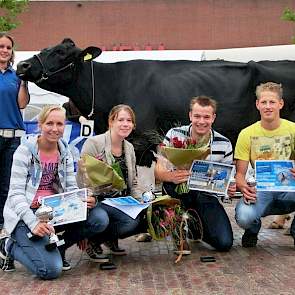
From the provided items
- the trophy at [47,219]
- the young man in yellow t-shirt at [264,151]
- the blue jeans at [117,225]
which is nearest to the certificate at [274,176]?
the young man in yellow t-shirt at [264,151]

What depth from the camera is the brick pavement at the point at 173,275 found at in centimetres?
439

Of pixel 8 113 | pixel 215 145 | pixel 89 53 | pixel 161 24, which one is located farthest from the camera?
pixel 161 24

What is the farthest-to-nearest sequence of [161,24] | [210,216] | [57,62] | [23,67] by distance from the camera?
[161,24]
[57,62]
[23,67]
[210,216]

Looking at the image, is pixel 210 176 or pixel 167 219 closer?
pixel 167 219

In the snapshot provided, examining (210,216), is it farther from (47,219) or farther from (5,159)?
(5,159)

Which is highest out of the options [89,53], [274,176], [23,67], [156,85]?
[89,53]

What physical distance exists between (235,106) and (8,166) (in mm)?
2921

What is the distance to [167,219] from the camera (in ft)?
16.9

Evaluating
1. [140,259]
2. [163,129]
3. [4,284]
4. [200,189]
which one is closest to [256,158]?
[200,189]

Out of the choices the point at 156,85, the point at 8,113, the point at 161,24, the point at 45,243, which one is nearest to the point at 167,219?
the point at 45,243

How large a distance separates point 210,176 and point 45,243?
1.57 metres

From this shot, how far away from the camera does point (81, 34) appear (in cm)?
2264

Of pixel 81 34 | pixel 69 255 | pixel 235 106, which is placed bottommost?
pixel 69 255

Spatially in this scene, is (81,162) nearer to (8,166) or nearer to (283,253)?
(8,166)
